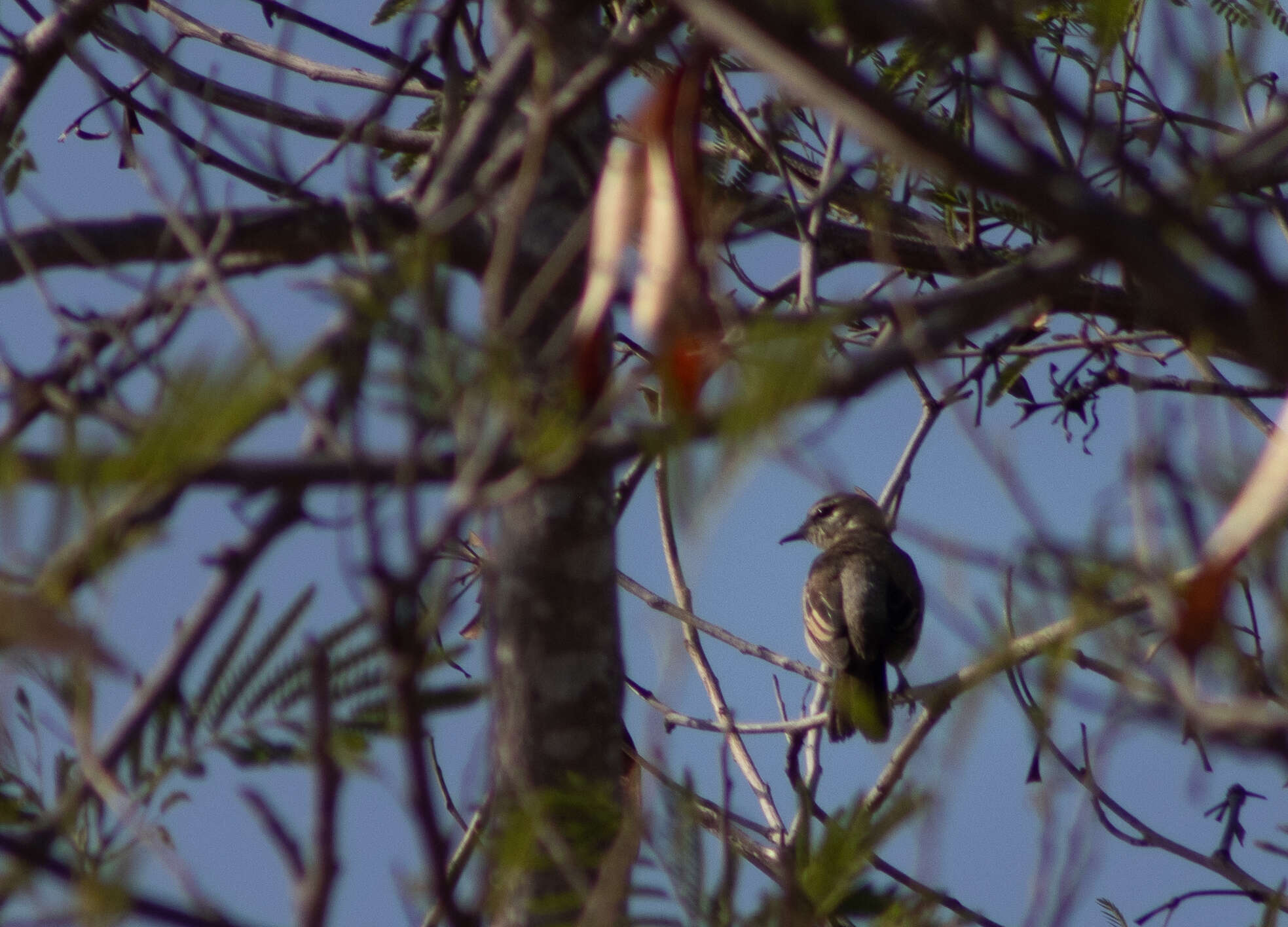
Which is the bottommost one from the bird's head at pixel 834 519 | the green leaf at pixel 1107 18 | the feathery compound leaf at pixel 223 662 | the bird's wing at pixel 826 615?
the feathery compound leaf at pixel 223 662

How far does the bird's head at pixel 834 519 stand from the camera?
10.2 m

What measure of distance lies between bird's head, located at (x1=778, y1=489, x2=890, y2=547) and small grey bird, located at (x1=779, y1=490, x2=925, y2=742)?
0.04m

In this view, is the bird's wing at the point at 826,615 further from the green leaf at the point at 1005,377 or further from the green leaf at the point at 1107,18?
the green leaf at the point at 1107,18

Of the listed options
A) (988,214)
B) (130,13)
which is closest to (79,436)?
(130,13)

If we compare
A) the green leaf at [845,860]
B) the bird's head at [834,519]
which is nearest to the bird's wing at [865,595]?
the bird's head at [834,519]

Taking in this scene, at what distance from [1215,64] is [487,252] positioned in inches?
60.2

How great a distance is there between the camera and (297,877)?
1.59m

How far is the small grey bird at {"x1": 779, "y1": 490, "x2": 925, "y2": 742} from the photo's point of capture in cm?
805

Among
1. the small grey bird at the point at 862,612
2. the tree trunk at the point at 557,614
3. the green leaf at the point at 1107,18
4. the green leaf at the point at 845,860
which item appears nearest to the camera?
the green leaf at the point at 1107,18

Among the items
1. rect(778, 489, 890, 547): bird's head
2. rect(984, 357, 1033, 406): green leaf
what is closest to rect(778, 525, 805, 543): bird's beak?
rect(778, 489, 890, 547): bird's head

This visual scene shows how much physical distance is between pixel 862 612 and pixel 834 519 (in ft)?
6.29

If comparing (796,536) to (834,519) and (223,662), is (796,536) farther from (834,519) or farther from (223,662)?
(223,662)

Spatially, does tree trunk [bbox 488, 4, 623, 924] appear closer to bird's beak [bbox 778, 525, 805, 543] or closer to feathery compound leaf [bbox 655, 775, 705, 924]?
→ feathery compound leaf [bbox 655, 775, 705, 924]

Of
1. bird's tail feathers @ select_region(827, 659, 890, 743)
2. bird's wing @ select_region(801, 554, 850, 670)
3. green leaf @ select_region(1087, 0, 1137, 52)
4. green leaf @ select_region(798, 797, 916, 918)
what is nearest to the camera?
green leaf @ select_region(1087, 0, 1137, 52)
